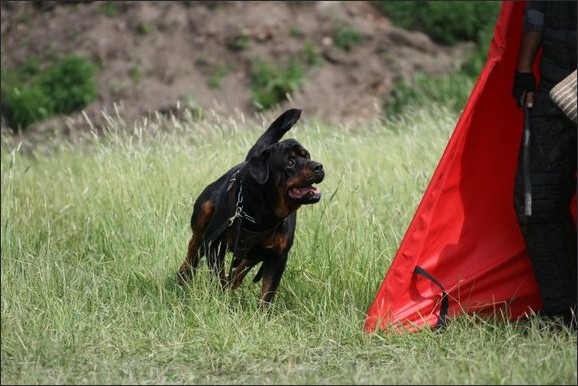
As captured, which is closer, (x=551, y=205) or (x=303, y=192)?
(x=551, y=205)

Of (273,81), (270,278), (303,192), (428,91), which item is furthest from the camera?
(273,81)

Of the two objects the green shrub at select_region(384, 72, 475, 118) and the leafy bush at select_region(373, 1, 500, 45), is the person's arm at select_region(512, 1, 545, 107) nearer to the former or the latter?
the green shrub at select_region(384, 72, 475, 118)

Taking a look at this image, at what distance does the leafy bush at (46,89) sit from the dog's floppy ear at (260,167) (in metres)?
7.30

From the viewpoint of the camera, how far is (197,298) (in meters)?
5.60

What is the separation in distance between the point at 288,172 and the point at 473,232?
1035 millimetres

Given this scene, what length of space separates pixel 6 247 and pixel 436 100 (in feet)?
22.2

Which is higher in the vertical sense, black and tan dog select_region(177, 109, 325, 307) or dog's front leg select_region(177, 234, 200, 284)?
black and tan dog select_region(177, 109, 325, 307)

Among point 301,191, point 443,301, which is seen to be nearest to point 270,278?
point 301,191

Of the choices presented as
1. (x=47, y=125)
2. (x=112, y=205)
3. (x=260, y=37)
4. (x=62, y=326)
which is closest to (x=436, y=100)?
(x=260, y=37)

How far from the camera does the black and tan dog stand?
5.48 m

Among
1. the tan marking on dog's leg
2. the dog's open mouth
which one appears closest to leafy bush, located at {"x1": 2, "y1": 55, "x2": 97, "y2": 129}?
the tan marking on dog's leg

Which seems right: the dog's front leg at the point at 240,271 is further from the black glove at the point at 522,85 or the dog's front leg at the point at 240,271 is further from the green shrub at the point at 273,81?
the green shrub at the point at 273,81

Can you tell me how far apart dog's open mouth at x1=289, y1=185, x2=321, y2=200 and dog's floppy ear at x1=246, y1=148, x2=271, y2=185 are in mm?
145

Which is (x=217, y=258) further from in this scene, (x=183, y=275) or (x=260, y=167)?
(x=260, y=167)
